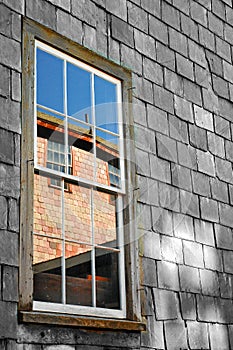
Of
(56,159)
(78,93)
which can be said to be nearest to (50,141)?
(56,159)

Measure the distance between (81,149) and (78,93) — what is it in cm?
45

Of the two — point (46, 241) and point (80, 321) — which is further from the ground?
point (46, 241)

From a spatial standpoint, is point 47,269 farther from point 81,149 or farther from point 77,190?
point 81,149

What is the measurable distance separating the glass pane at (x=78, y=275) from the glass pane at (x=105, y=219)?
20 cm

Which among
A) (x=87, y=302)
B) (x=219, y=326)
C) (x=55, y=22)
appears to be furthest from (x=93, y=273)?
(x=55, y=22)

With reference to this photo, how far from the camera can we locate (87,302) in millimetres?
4375

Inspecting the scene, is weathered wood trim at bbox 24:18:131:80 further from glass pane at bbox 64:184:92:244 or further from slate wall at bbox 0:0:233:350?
glass pane at bbox 64:184:92:244

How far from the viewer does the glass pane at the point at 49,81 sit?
4.54 m

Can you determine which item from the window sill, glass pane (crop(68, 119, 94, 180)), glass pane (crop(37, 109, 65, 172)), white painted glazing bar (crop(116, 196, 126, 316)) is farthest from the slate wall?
glass pane (crop(68, 119, 94, 180))

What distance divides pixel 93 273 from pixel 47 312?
0.54 m

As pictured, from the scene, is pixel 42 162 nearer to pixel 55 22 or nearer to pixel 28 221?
pixel 28 221

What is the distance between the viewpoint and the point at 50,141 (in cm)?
448

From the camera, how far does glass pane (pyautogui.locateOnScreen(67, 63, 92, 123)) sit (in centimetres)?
474

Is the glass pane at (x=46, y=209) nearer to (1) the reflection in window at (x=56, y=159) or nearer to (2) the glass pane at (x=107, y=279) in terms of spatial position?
(1) the reflection in window at (x=56, y=159)
